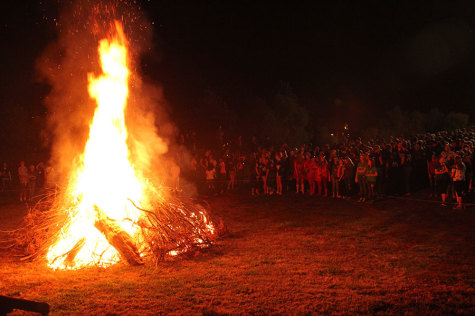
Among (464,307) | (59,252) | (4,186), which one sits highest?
(4,186)

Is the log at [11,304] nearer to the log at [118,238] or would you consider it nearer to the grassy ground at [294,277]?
the grassy ground at [294,277]

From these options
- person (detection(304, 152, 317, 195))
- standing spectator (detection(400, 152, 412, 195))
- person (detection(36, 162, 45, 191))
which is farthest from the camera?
person (detection(36, 162, 45, 191))

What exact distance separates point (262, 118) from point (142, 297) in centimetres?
3360

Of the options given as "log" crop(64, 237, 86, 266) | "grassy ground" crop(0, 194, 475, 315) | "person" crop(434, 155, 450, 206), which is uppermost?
"person" crop(434, 155, 450, 206)

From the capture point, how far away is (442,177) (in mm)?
12008

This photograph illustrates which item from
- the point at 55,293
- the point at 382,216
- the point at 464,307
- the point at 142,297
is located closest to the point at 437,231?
the point at 382,216

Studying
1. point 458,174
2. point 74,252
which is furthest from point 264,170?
point 74,252

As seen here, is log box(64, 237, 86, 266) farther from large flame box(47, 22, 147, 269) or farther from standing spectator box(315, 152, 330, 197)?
standing spectator box(315, 152, 330, 197)

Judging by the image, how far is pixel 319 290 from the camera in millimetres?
5711

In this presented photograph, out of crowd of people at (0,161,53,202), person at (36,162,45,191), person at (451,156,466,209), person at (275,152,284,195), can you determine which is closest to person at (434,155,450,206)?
person at (451,156,466,209)

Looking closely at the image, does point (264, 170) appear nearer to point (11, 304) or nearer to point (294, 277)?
point (294, 277)

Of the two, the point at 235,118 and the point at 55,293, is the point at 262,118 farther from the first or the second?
the point at 55,293

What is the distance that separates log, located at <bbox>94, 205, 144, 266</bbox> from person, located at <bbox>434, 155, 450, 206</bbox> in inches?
377

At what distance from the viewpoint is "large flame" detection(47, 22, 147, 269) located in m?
7.82
